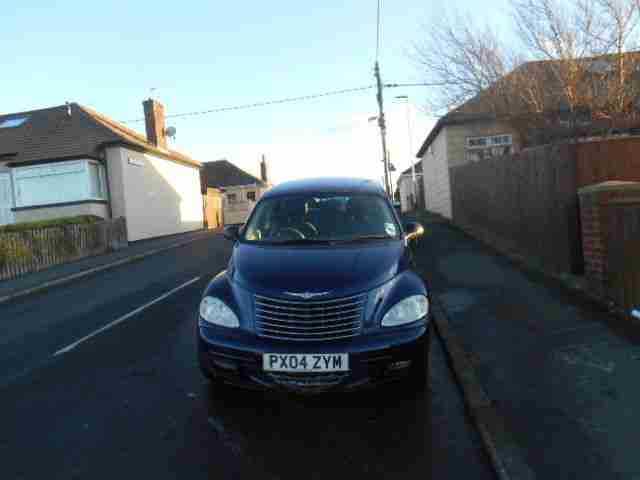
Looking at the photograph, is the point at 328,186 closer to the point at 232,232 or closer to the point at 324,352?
the point at 232,232

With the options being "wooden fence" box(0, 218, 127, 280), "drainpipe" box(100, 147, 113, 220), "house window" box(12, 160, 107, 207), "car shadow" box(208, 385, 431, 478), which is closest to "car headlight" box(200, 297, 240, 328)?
"car shadow" box(208, 385, 431, 478)

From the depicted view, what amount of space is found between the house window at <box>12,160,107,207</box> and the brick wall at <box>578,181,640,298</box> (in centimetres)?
1940

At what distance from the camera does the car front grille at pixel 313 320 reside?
147 inches

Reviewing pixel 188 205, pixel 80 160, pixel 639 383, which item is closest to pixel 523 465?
pixel 639 383

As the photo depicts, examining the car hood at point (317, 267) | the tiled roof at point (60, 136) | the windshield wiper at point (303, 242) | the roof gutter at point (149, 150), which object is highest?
the tiled roof at point (60, 136)

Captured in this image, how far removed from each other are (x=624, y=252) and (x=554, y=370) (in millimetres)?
1982

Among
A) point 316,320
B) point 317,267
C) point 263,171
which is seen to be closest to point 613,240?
point 317,267

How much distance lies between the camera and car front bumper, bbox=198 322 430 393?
3.63 meters

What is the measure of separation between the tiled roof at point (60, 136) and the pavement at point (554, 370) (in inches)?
744

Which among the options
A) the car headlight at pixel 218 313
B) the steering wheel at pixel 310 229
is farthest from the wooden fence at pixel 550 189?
the car headlight at pixel 218 313

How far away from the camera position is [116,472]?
3.18m

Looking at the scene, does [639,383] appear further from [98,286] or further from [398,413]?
[98,286]

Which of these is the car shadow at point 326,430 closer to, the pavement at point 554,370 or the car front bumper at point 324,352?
the car front bumper at point 324,352

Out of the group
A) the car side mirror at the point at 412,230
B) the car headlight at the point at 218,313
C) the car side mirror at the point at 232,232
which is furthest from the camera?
the car side mirror at the point at 232,232
